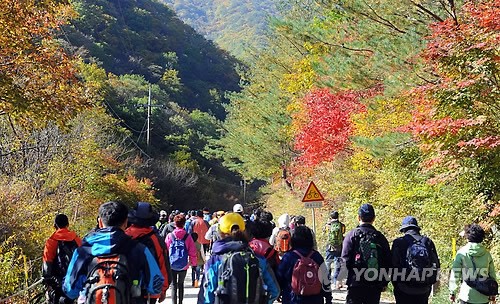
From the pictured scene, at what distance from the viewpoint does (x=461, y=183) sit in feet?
39.7

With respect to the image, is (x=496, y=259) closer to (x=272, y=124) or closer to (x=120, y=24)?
(x=272, y=124)

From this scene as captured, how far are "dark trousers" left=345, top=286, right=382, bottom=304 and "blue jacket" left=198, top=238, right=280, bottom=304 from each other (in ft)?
6.04

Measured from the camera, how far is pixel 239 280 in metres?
4.43

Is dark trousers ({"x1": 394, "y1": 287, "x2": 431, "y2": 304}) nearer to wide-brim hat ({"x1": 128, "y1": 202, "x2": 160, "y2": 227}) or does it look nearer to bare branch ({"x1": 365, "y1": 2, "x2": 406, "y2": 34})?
wide-brim hat ({"x1": 128, "y1": 202, "x2": 160, "y2": 227})

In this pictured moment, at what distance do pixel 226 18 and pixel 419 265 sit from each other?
175m

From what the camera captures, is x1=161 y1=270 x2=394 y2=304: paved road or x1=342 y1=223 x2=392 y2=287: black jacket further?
x1=161 y1=270 x2=394 y2=304: paved road

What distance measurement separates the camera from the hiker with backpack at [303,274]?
215 inches

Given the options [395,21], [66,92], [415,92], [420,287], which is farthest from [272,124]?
[420,287]

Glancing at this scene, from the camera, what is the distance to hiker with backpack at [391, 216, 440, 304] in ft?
19.8

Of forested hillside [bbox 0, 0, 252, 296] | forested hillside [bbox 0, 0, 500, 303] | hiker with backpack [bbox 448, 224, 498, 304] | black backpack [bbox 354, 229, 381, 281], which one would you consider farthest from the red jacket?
hiker with backpack [bbox 448, 224, 498, 304]

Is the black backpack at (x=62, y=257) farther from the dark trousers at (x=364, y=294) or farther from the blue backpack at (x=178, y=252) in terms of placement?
the dark trousers at (x=364, y=294)

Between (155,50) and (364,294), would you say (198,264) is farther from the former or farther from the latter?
(155,50)

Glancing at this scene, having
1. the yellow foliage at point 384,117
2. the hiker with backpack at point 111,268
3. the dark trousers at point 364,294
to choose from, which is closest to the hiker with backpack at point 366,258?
the dark trousers at point 364,294

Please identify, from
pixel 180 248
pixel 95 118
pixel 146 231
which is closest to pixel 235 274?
pixel 146 231
